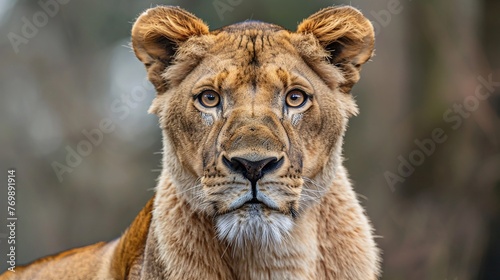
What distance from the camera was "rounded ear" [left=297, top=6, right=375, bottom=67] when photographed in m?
4.06

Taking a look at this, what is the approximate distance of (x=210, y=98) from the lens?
3824 mm

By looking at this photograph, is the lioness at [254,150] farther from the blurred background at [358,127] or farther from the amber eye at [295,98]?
the blurred background at [358,127]

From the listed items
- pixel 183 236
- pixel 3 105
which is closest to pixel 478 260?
pixel 183 236

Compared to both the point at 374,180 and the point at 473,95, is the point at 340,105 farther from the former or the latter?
the point at 374,180

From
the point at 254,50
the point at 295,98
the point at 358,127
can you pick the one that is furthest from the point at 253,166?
the point at 358,127

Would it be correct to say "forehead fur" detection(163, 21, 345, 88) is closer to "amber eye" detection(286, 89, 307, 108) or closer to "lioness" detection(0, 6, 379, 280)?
"lioness" detection(0, 6, 379, 280)

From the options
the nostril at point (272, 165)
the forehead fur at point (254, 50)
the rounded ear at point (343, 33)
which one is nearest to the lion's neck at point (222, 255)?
the nostril at point (272, 165)

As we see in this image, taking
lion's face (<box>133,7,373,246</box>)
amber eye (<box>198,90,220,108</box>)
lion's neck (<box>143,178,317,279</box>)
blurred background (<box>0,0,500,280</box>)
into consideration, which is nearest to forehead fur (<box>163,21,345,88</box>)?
lion's face (<box>133,7,373,246</box>)

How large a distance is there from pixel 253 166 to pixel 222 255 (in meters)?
0.70

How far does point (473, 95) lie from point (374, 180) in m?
2.10

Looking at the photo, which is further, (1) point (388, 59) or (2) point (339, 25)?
(1) point (388, 59)

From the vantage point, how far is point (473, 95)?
9609mm

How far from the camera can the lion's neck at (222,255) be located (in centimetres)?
384

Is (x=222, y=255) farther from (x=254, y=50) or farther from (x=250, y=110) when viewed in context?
(x=254, y=50)
